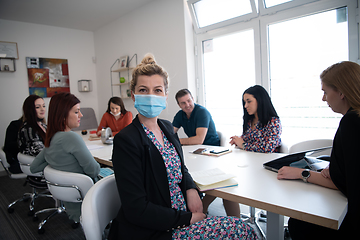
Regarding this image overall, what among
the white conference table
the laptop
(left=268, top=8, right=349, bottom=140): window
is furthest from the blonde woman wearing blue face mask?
(left=268, top=8, right=349, bottom=140): window

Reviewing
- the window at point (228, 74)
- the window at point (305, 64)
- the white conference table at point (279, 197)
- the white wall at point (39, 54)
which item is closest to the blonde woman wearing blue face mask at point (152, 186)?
the white conference table at point (279, 197)

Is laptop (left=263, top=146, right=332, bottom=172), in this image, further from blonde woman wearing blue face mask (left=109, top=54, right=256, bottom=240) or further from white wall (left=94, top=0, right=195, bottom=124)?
white wall (left=94, top=0, right=195, bottom=124)

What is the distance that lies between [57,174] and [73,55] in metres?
4.70

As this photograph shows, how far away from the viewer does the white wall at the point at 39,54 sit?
183 inches

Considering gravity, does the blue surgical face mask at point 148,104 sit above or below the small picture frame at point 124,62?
below

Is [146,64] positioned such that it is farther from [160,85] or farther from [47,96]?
[47,96]

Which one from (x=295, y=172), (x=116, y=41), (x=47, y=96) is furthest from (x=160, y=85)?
(x=47, y=96)

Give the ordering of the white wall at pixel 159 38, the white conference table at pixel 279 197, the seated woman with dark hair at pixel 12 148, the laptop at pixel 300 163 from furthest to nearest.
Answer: the white wall at pixel 159 38 → the seated woman with dark hair at pixel 12 148 → the laptop at pixel 300 163 → the white conference table at pixel 279 197

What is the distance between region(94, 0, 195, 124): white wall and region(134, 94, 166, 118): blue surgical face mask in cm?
272

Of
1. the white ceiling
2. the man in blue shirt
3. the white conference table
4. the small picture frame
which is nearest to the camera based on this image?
the white conference table

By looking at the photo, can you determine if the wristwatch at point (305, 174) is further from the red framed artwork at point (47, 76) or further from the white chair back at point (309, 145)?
the red framed artwork at point (47, 76)

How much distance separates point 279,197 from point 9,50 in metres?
5.59

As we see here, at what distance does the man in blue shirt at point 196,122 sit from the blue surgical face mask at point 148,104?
143 centimetres

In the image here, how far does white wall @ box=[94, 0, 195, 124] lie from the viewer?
3936 mm
